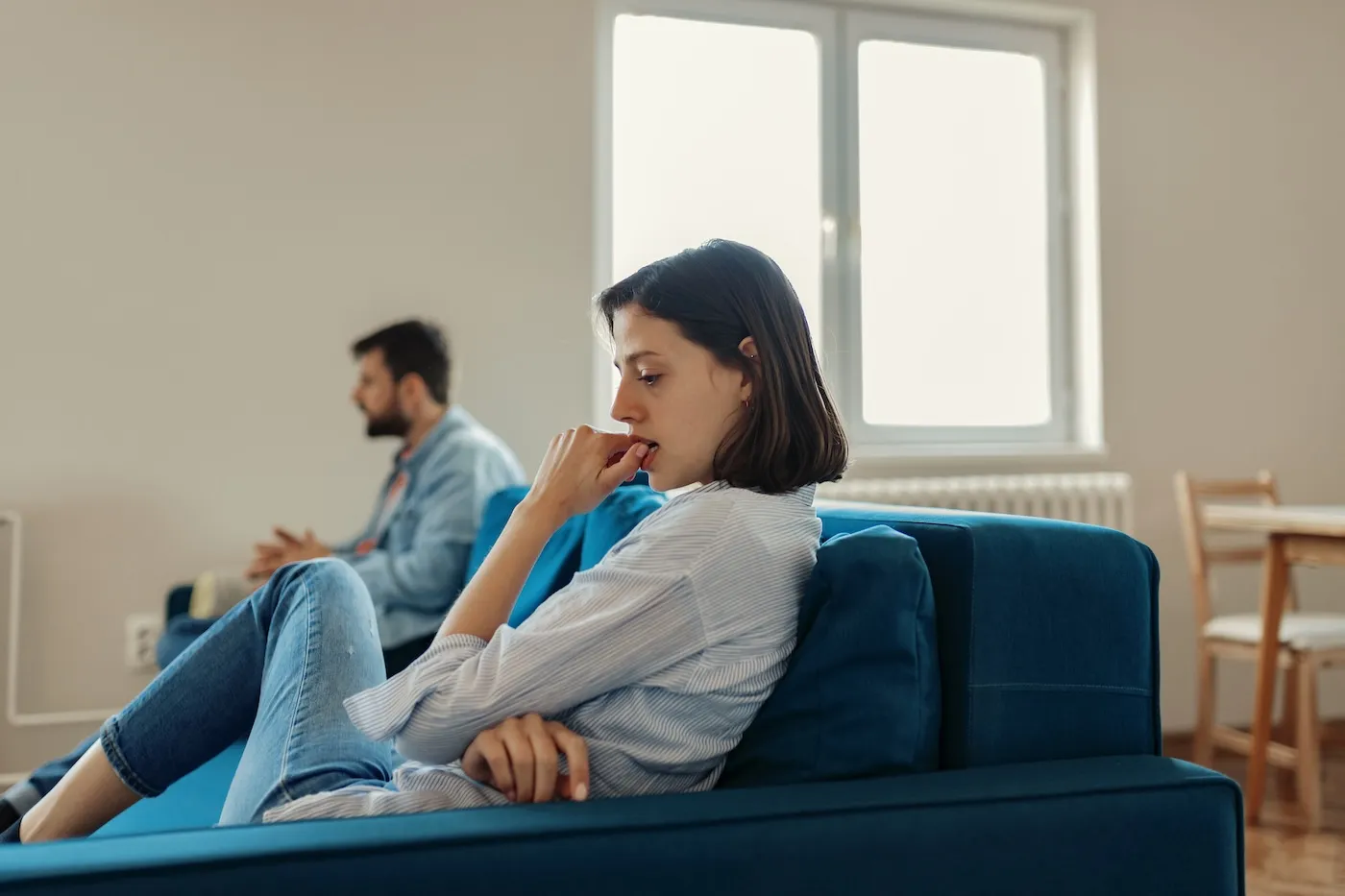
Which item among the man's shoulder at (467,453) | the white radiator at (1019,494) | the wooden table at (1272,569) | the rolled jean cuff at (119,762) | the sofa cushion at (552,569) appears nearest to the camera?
the rolled jean cuff at (119,762)

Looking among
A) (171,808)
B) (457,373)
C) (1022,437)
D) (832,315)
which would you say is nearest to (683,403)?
(171,808)

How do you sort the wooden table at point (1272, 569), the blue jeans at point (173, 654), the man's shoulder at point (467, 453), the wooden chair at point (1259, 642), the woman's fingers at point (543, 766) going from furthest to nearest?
the wooden chair at point (1259, 642) < the wooden table at point (1272, 569) < the man's shoulder at point (467, 453) < the blue jeans at point (173, 654) < the woman's fingers at point (543, 766)

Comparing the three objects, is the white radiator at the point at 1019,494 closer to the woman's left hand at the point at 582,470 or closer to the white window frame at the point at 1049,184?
the white window frame at the point at 1049,184

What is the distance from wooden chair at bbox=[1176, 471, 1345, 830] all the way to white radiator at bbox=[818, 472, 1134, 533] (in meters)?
0.25

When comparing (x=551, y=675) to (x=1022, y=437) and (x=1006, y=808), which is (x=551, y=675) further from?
(x=1022, y=437)

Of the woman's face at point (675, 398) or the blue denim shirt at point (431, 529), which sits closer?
the woman's face at point (675, 398)

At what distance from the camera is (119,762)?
4.10 feet

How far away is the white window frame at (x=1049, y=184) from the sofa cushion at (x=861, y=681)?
2.44 m

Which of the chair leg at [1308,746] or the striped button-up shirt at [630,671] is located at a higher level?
the striped button-up shirt at [630,671]

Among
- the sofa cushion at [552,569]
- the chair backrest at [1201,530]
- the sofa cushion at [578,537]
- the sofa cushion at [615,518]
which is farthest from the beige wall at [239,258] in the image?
the chair backrest at [1201,530]

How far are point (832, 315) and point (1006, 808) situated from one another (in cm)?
282

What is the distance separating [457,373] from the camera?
126 inches

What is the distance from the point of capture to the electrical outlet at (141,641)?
3010 millimetres

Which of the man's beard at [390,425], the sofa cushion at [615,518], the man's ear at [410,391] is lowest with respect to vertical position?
the sofa cushion at [615,518]
